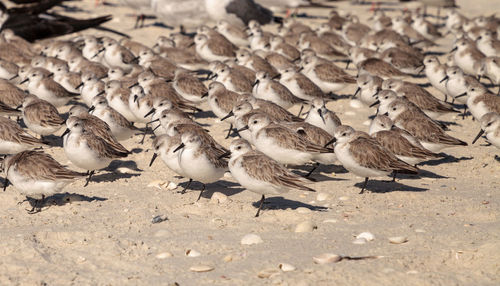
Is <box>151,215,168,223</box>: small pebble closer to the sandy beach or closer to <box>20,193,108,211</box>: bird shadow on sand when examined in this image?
the sandy beach

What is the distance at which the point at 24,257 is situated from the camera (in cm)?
659

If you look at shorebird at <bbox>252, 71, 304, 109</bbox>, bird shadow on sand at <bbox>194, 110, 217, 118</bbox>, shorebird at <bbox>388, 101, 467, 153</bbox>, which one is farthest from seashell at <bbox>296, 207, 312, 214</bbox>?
bird shadow on sand at <bbox>194, 110, 217, 118</bbox>

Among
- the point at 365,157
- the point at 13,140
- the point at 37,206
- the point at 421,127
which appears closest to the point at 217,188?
the point at 365,157

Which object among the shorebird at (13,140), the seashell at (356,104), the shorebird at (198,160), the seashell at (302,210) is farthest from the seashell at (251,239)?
the seashell at (356,104)

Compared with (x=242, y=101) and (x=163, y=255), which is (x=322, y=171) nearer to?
(x=242, y=101)

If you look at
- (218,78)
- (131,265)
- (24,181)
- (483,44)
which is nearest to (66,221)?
(24,181)

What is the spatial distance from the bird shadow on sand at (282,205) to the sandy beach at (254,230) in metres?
0.01

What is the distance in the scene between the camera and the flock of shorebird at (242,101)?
337 inches

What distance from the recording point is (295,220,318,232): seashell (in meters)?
7.44

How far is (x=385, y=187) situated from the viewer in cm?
924

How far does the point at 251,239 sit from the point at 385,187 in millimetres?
2837

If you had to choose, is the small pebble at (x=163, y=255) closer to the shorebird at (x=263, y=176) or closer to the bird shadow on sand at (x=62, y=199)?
the shorebird at (x=263, y=176)

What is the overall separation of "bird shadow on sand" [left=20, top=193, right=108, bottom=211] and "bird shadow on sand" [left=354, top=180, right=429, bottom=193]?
11.3ft

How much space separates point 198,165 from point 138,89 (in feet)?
11.0
